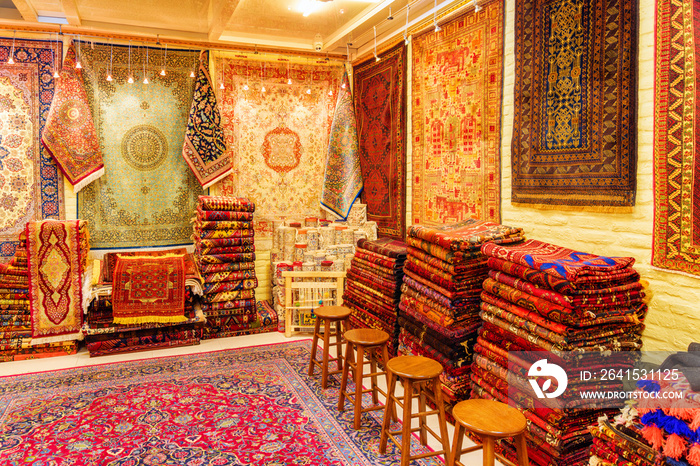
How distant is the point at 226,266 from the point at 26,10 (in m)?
3.12

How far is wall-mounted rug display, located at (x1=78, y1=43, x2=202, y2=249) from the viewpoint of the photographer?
5391mm

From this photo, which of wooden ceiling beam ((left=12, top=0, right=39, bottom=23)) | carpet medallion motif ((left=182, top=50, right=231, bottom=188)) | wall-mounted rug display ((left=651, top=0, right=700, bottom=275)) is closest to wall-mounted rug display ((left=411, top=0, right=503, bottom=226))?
wall-mounted rug display ((left=651, top=0, right=700, bottom=275))

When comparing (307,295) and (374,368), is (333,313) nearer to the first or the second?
(374,368)

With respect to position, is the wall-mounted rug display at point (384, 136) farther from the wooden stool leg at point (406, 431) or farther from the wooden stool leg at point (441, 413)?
the wooden stool leg at point (406, 431)

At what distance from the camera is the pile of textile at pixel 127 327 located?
434 cm

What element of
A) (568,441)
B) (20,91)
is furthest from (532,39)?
(20,91)

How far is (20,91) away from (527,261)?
5.43 m

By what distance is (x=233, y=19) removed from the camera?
16.9 ft

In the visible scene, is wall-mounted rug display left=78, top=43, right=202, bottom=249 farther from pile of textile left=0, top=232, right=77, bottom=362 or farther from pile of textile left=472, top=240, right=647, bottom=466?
pile of textile left=472, top=240, right=647, bottom=466

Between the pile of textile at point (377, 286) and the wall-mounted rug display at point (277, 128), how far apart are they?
202 centimetres

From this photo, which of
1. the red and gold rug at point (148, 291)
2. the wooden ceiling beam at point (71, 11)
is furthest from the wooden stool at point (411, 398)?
the wooden ceiling beam at point (71, 11)

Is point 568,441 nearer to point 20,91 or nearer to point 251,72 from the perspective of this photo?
point 251,72

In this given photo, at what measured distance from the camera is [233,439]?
2.89 metres

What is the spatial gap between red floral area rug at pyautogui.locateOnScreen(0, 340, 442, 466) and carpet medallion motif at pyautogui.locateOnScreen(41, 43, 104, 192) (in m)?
2.28
